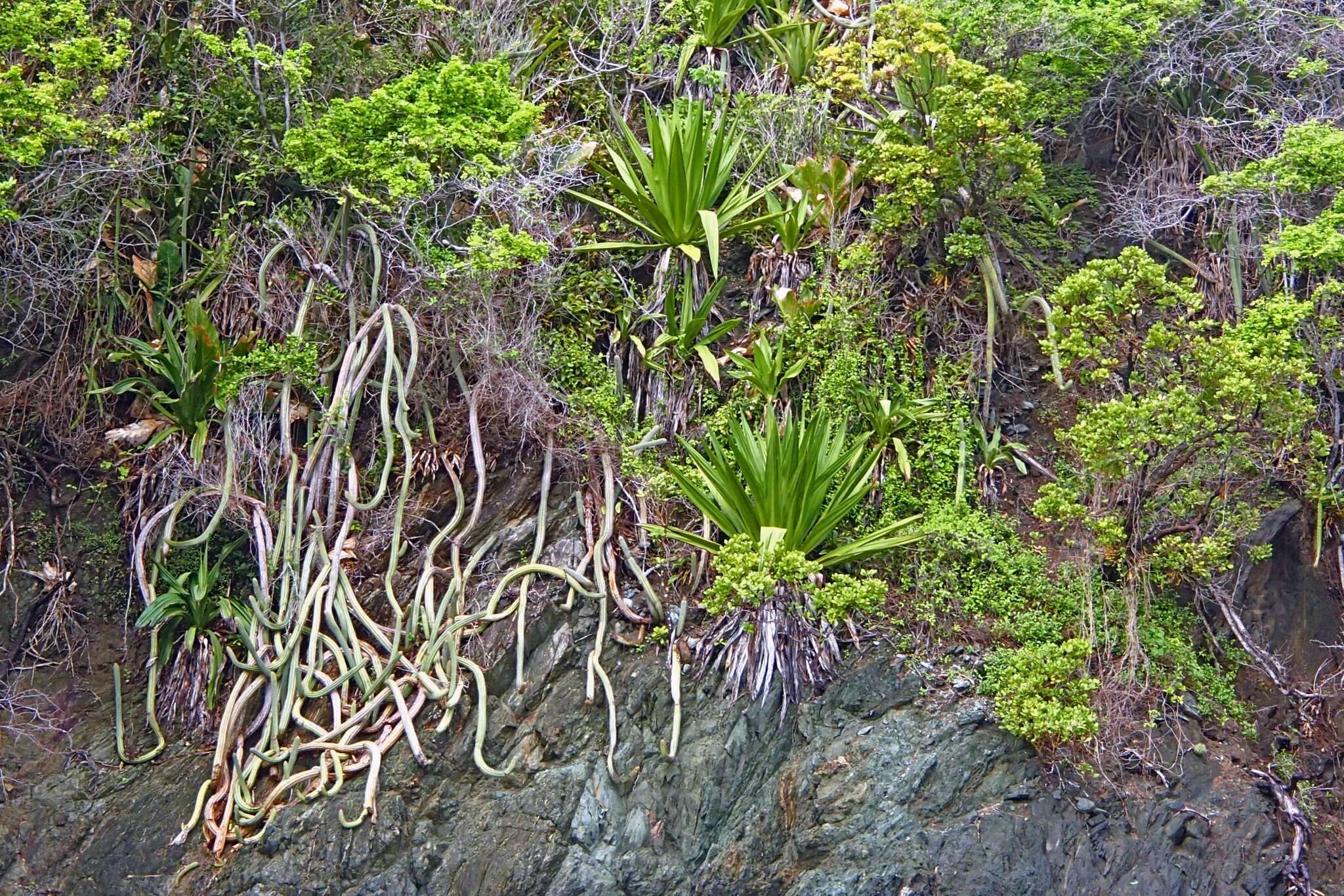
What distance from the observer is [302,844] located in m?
5.02

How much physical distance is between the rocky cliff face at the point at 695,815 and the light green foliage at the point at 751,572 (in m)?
0.43

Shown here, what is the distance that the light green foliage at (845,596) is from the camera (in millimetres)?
4922

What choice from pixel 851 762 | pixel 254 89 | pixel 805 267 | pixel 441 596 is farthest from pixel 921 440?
pixel 254 89

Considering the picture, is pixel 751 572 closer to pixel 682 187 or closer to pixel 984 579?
pixel 984 579

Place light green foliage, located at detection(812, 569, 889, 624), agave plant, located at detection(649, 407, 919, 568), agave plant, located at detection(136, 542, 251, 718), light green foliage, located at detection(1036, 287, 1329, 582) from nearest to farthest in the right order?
light green foliage, located at detection(1036, 287, 1329, 582) < light green foliage, located at detection(812, 569, 889, 624) < agave plant, located at detection(649, 407, 919, 568) < agave plant, located at detection(136, 542, 251, 718)

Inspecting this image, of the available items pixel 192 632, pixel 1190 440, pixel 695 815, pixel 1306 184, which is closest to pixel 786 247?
pixel 1190 440

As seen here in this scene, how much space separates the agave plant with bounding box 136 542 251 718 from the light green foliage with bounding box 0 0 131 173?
2015mm

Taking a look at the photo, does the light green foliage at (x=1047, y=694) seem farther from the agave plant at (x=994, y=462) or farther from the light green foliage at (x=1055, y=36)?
the light green foliage at (x=1055, y=36)

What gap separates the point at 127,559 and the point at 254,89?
2522 mm

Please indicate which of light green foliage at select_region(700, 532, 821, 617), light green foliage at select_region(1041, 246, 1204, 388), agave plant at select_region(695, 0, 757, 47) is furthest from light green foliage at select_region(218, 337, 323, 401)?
light green foliage at select_region(1041, 246, 1204, 388)

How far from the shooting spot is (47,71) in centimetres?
574

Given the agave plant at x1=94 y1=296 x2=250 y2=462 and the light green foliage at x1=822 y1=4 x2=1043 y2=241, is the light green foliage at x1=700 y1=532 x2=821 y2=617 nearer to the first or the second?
the light green foliage at x1=822 y1=4 x2=1043 y2=241

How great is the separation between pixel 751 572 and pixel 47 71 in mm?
4239

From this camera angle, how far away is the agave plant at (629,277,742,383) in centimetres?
605
